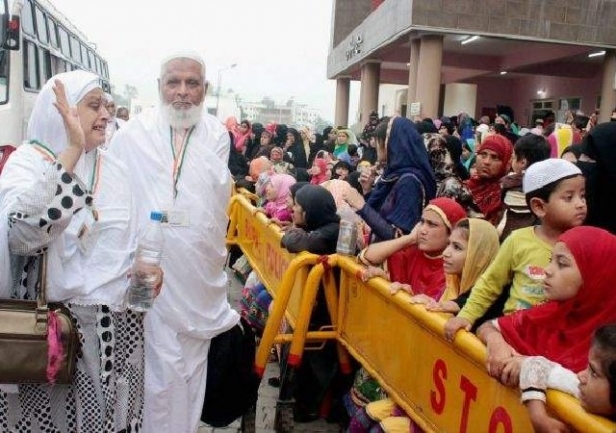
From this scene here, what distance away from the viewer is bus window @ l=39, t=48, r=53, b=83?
391 inches

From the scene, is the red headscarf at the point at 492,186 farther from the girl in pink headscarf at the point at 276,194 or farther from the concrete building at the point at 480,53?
the concrete building at the point at 480,53

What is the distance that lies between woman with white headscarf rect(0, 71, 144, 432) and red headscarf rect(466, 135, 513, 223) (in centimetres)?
225

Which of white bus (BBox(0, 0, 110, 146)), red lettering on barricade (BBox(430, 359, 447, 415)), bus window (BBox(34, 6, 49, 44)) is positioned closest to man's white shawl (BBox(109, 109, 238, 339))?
red lettering on barricade (BBox(430, 359, 447, 415))

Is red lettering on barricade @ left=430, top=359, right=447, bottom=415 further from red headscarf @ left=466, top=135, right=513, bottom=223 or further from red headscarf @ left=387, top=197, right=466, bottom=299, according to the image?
red headscarf @ left=466, top=135, right=513, bottom=223

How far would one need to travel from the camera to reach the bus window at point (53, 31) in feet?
35.4

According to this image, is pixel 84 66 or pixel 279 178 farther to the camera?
pixel 84 66

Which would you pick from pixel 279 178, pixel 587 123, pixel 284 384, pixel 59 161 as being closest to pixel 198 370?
pixel 284 384

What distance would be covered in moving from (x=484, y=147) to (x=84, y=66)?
13.2m

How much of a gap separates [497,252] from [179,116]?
5.63ft

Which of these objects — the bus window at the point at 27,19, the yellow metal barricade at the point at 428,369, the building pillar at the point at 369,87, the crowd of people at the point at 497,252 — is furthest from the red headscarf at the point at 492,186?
the building pillar at the point at 369,87

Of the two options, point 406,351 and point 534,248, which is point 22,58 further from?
point 534,248

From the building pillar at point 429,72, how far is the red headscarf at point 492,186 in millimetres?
11904

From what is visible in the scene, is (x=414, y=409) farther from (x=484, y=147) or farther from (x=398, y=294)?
(x=484, y=147)

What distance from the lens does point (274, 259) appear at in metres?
5.18
